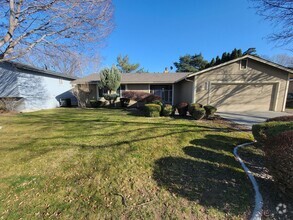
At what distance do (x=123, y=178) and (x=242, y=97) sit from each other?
1147 cm

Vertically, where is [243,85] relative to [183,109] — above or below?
above

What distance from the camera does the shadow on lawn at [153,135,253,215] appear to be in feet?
8.15

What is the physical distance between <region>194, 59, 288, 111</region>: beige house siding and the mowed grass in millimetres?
6342

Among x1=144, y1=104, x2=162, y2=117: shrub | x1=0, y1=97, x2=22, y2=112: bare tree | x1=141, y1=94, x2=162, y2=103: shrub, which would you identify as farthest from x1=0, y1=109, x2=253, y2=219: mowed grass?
x1=0, y1=97, x2=22, y2=112: bare tree

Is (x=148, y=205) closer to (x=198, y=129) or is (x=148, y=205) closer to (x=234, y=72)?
(x=198, y=129)

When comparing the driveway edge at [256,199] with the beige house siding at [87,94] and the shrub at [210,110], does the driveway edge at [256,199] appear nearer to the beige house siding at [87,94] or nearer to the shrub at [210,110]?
the shrub at [210,110]

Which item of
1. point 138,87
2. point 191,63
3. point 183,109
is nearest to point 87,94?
point 138,87

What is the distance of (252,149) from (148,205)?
3.92 meters

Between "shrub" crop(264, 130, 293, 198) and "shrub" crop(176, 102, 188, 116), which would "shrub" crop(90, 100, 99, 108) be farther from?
"shrub" crop(264, 130, 293, 198)

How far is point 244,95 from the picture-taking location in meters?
11.0

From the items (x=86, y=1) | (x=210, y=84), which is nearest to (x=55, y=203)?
(x=86, y=1)

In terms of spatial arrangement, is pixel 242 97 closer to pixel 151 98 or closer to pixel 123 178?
pixel 151 98

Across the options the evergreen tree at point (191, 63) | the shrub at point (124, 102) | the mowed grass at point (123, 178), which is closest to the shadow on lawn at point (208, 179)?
the mowed grass at point (123, 178)

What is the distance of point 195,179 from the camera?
3.09 meters
